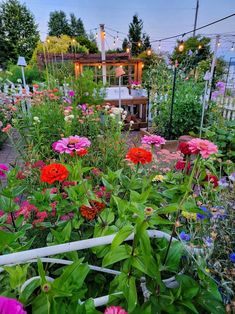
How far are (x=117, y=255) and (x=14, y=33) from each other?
63.1 ft

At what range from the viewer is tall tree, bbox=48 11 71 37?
20.3 meters

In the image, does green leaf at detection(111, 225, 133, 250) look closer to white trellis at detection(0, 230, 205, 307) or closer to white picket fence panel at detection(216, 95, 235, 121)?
white trellis at detection(0, 230, 205, 307)

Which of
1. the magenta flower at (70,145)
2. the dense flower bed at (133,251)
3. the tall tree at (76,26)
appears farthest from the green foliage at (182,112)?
the tall tree at (76,26)

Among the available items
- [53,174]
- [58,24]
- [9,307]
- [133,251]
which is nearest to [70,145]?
[53,174]

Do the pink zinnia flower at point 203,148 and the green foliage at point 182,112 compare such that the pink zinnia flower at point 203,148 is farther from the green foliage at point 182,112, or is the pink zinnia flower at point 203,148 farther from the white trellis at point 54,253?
the green foliage at point 182,112

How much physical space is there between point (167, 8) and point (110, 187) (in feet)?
68.3

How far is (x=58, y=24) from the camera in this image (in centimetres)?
2070

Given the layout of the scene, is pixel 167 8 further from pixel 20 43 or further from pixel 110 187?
pixel 110 187

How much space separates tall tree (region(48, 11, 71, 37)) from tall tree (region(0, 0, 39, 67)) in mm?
3663

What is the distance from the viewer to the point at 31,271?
0.77 meters

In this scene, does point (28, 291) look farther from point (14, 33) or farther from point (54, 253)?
point (14, 33)

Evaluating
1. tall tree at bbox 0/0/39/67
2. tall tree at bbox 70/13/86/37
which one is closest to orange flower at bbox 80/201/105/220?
tall tree at bbox 0/0/39/67

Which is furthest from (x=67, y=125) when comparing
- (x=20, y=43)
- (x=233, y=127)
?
(x=20, y=43)

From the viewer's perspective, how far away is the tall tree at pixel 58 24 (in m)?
20.3
